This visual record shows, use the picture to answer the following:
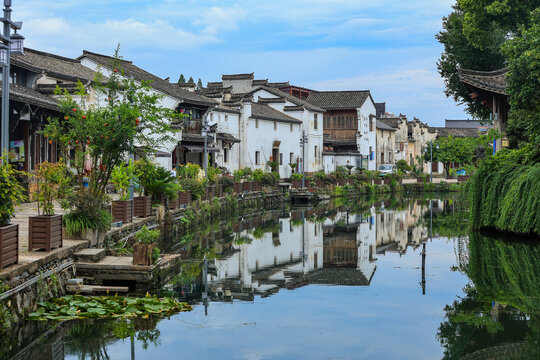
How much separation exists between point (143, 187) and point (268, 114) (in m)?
30.0

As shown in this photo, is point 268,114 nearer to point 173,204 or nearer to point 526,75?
point 173,204

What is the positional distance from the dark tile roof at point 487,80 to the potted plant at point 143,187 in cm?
1322

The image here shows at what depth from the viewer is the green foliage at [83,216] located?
48.0 feet

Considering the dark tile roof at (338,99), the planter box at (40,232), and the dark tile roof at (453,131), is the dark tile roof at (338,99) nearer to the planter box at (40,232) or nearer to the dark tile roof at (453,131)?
the dark tile roof at (453,131)

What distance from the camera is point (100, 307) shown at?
457 inches

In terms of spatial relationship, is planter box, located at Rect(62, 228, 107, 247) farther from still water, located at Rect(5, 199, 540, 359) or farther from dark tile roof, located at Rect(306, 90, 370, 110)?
dark tile roof, located at Rect(306, 90, 370, 110)

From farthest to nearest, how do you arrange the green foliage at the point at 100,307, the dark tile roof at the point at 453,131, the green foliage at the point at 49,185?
the dark tile roof at the point at 453,131 → the green foliage at the point at 49,185 → the green foliage at the point at 100,307

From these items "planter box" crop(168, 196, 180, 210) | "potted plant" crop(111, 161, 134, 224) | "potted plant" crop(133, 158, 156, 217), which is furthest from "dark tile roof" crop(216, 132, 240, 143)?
"potted plant" crop(111, 161, 134, 224)

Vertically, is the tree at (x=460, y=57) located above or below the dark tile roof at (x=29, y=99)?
above

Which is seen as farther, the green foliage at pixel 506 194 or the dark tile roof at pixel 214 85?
the dark tile roof at pixel 214 85

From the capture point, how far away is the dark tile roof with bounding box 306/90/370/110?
65625 millimetres

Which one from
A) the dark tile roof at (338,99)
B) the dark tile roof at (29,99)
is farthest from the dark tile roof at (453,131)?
the dark tile roof at (29,99)

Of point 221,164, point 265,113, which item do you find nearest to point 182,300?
point 221,164

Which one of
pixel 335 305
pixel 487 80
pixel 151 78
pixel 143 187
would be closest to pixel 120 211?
pixel 143 187
